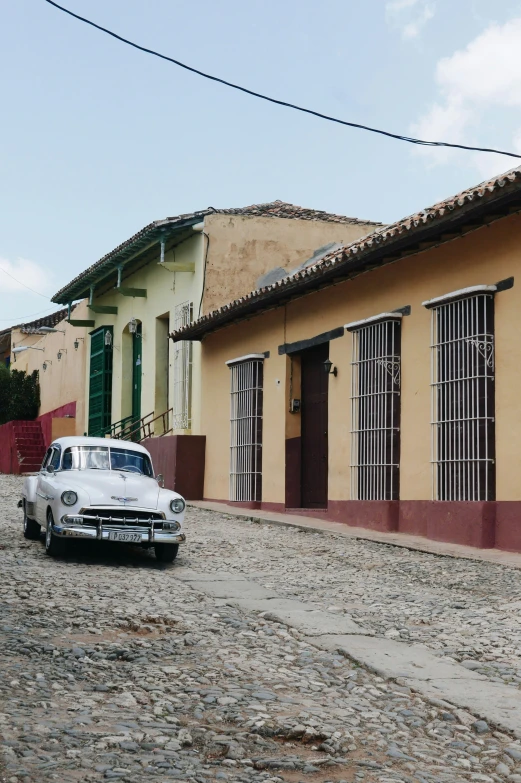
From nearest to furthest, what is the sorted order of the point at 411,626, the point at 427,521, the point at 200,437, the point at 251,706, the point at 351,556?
1. the point at 251,706
2. the point at 411,626
3. the point at 351,556
4. the point at 427,521
5. the point at 200,437

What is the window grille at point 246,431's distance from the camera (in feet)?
61.5

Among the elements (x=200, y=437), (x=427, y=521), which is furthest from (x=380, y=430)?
(x=200, y=437)

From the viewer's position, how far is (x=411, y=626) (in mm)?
7730

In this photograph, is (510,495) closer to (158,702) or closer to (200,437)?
(158,702)

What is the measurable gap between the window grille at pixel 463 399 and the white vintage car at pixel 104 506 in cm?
377

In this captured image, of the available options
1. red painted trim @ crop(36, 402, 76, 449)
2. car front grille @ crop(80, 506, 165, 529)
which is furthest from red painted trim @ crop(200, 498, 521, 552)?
red painted trim @ crop(36, 402, 76, 449)

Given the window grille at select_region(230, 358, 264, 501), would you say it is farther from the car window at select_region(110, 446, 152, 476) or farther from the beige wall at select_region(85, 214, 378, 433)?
the car window at select_region(110, 446, 152, 476)

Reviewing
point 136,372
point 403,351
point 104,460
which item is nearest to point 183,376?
point 136,372

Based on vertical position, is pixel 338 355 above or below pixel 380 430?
above

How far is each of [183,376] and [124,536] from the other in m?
11.5

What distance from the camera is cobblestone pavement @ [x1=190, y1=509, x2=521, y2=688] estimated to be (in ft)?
23.4

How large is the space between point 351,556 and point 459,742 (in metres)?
7.39

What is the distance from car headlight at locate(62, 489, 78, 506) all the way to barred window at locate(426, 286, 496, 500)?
503cm

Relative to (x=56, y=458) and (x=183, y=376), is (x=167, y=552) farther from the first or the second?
(x=183, y=376)
